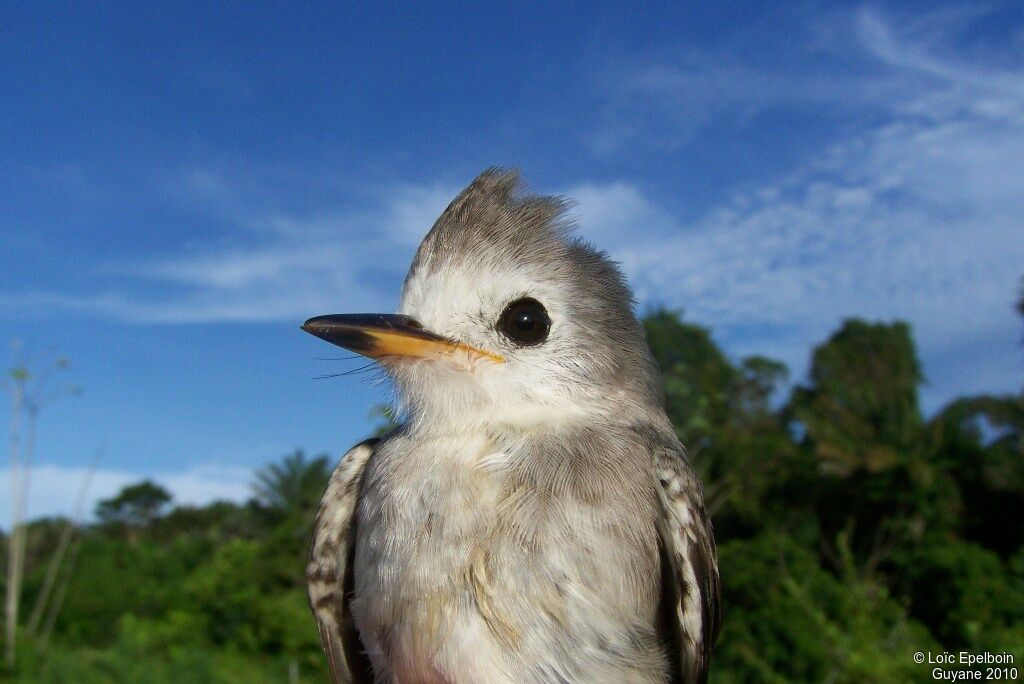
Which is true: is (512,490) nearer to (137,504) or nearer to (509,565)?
(509,565)

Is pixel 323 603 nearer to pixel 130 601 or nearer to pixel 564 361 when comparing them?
pixel 564 361

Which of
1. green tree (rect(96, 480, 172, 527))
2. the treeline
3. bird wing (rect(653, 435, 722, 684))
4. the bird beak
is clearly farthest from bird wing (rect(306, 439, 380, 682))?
green tree (rect(96, 480, 172, 527))

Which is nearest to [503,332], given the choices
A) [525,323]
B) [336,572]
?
[525,323]

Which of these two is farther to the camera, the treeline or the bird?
the treeline

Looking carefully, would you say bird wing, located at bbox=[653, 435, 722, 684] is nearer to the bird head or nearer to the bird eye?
the bird head

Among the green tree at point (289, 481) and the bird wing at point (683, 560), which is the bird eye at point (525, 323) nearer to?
the bird wing at point (683, 560)

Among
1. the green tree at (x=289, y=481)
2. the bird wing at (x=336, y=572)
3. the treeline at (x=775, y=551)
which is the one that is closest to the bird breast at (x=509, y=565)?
the bird wing at (x=336, y=572)

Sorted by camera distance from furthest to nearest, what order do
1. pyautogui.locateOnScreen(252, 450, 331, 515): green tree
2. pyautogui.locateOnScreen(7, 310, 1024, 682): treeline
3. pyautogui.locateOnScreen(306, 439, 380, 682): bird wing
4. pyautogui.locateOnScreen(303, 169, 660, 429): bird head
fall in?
pyautogui.locateOnScreen(252, 450, 331, 515): green tree
pyautogui.locateOnScreen(7, 310, 1024, 682): treeline
pyautogui.locateOnScreen(306, 439, 380, 682): bird wing
pyautogui.locateOnScreen(303, 169, 660, 429): bird head
